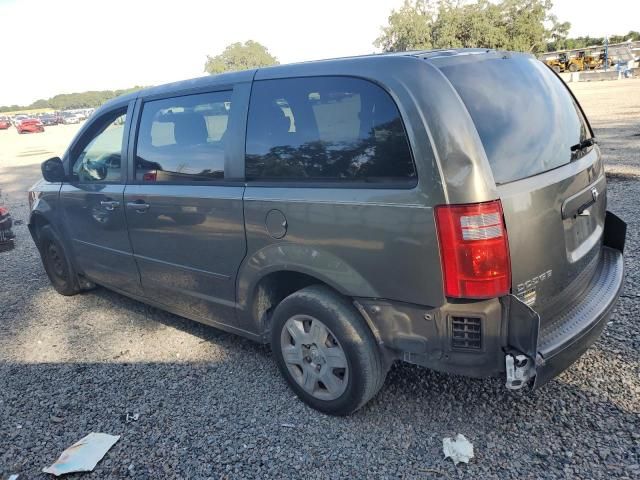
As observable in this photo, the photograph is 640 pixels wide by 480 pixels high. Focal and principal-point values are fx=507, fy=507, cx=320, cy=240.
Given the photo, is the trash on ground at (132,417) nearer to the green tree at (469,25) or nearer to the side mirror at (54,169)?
the side mirror at (54,169)

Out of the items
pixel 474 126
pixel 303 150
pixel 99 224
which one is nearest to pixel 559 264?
pixel 474 126

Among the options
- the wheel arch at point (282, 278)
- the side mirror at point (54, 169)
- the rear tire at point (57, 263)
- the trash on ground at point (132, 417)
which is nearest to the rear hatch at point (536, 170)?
the wheel arch at point (282, 278)

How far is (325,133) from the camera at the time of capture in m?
2.63

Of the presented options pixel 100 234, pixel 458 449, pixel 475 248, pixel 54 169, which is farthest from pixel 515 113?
pixel 54 169

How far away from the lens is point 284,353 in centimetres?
299

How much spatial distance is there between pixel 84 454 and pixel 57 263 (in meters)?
2.79

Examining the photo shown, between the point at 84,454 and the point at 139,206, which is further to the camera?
the point at 139,206

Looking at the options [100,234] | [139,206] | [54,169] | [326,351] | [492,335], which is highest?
[54,169]

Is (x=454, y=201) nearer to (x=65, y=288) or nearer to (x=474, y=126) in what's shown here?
(x=474, y=126)

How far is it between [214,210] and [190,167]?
0.41 metres

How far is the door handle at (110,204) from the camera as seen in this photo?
12.5 ft

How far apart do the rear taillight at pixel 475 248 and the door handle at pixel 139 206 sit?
2.19 meters

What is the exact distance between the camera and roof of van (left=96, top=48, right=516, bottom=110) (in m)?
2.53

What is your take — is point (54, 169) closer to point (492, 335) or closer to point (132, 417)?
point (132, 417)
